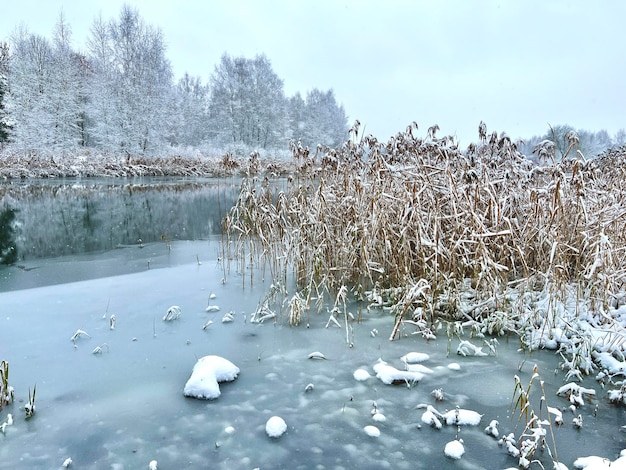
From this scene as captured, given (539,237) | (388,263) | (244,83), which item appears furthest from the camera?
(244,83)

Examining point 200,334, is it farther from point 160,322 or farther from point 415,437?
point 415,437

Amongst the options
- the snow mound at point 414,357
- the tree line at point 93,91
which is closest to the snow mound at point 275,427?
the snow mound at point 414,357

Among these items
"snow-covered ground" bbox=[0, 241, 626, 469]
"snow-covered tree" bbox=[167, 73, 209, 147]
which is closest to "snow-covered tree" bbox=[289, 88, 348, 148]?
"snow-covered tree" bbox=[167, 73, 209, 147]

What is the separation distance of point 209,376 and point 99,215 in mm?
9693

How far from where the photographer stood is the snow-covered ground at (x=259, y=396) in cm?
218

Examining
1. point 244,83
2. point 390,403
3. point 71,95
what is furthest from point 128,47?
point 390,403

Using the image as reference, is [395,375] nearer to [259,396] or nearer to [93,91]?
[259,396]

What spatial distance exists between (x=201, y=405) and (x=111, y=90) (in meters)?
27.6

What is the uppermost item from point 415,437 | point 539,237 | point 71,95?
point 71,95

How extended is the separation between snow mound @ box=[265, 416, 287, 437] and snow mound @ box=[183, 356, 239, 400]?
0.52m

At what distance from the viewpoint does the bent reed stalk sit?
11.6 feet

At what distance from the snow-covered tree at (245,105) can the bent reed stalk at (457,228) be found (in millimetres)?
33768

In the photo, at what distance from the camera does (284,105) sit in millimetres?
41125

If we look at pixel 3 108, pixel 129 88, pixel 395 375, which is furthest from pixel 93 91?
pixel 395 375
